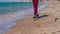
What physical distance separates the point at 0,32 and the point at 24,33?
79cm

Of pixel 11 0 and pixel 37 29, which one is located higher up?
pixel 37 29

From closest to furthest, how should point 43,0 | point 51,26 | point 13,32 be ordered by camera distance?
point 13,32, point 51,26, point 43,0

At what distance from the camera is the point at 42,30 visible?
13.8 feet

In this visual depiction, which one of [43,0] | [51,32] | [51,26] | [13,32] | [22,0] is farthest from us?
[22,0]

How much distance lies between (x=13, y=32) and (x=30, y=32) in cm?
46

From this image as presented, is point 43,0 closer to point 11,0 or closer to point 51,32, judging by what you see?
point 11,0

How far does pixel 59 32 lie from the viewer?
398 centimetres

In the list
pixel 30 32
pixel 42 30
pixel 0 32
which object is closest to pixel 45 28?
pixel 42 30

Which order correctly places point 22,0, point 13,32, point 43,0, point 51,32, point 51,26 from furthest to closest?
point 22,0 → point 43,0 → point 51,26 → point 13,32 → point 51,32

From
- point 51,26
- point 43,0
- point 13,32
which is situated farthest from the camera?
point 43,0

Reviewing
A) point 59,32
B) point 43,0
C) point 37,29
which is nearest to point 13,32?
point 37,29

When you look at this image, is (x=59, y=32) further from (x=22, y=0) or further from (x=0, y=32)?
(x=22, y=0)

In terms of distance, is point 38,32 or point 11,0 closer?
point 38,32

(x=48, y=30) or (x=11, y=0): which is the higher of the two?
Result: (x=48, y=30)
